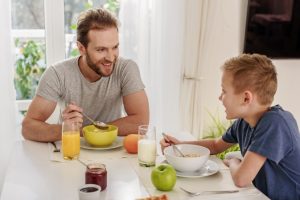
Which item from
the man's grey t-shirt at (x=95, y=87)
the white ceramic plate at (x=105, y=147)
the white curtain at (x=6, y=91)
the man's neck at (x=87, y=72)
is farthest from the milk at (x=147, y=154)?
the white curtain at (x=6, y=91)

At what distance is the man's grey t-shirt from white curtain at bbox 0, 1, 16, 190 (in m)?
0.62

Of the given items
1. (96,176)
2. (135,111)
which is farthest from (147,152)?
(135,111)

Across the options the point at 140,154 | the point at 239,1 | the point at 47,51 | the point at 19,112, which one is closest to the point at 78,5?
the point at 47,51

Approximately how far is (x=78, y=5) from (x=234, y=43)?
121cm

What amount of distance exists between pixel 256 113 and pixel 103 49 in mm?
941

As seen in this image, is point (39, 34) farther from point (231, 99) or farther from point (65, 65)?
point (231, 99)

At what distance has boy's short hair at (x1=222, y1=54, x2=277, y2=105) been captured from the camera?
5.04 ft

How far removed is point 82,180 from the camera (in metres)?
1.45

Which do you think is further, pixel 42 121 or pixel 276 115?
pixel 42 121

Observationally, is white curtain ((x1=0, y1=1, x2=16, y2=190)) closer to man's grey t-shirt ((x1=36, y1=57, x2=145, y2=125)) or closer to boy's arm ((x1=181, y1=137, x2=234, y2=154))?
man's grey t-shirt ((x1=36, y1=57, x2=145, y2=125))

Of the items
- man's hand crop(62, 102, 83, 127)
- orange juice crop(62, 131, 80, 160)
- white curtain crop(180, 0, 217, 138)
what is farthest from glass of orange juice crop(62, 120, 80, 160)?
white curtain crop(180, 0, 217, 138)

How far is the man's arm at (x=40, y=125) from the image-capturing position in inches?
75.1

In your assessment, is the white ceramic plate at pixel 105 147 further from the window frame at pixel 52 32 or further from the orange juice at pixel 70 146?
the window frame at pixel 52 32

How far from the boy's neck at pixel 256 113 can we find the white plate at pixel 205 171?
214 mm
